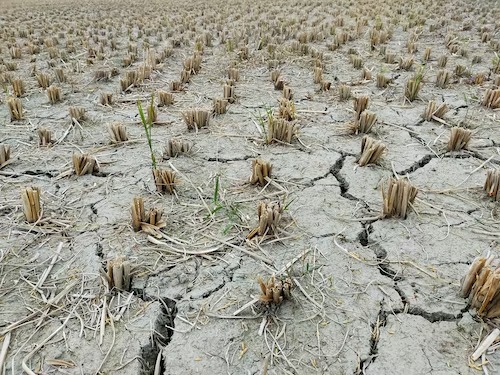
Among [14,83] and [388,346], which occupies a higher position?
[14,83]

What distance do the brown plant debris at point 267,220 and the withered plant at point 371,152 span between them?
96 centimetres

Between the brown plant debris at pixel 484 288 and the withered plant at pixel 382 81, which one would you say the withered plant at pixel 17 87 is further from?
the brown plant debris at pixel 484 288

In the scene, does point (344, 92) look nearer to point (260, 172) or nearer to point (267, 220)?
point (260, 172)

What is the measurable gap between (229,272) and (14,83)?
3.49 meters

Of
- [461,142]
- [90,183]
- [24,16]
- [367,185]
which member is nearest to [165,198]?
[90,183]

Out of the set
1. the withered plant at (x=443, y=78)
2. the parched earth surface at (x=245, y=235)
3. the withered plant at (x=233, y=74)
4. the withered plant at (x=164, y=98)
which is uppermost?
the withered plant at (x=443, y=78)

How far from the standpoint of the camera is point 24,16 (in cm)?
945

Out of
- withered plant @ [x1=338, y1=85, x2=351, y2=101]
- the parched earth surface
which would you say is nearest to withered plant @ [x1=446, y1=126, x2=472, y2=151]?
Answer: the parched earth surface

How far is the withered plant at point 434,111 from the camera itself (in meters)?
3.58

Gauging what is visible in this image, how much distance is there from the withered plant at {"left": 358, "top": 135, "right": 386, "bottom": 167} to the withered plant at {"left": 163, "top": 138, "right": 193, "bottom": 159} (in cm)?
127

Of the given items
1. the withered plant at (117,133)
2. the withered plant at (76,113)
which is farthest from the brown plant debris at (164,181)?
the withered plant at (76,113)

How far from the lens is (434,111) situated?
11.8 ft

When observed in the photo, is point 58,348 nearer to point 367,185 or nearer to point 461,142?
point 367,185

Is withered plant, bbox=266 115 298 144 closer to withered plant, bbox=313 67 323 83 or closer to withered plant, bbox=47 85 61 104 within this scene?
withered plant, bbox=313 67 323 83
